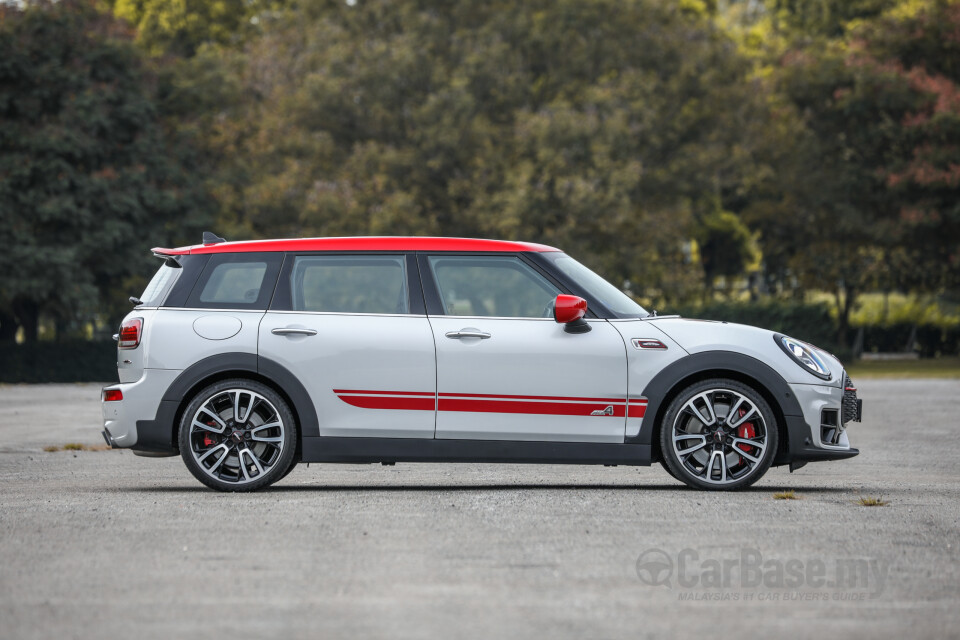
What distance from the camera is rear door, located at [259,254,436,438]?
8.99 m

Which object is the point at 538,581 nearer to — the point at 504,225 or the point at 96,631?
the point at 96,631

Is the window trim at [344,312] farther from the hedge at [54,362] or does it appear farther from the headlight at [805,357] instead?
the hedge at [54,362]

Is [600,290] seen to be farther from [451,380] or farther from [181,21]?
[181,21]

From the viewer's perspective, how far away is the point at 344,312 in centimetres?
927

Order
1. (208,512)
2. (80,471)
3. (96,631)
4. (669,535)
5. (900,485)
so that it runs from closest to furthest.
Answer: (96,631), (669,535), (208,512), (900,485), (80,471)

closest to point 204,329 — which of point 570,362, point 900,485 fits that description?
point 570,362

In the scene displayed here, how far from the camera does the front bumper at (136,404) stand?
912 centimetres

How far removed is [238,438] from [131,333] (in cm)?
102

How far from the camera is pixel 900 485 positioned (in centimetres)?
976

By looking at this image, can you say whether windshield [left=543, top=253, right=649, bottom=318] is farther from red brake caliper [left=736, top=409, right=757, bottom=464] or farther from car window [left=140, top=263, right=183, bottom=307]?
car window [left=140, top=263, right=183, bottom=307]

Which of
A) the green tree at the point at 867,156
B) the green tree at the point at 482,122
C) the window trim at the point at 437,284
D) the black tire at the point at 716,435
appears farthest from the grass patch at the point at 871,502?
the green tree at the point at 867,156

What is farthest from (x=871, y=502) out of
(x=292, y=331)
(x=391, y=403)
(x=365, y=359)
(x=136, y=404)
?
(x=136, y=404)

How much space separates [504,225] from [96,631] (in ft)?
102

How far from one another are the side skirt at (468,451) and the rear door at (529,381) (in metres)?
Answer: 0.05
